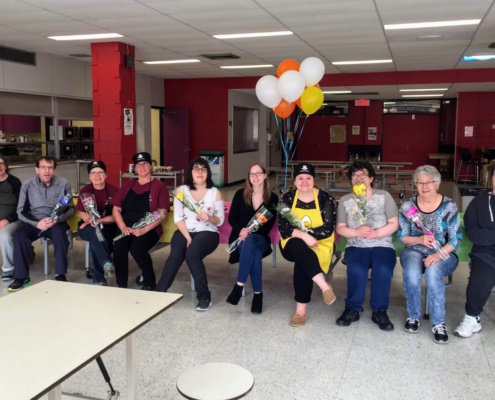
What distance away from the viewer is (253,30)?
21.1 feet

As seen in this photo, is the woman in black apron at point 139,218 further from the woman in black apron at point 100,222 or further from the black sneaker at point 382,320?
the black sneaker at point 382,320

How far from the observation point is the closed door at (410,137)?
55.9ft

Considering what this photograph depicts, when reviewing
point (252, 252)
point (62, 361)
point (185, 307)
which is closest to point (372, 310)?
point (252, 252)

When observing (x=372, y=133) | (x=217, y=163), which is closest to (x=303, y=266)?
(x=217, y=163)

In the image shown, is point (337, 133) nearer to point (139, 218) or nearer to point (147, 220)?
point (139, 218)

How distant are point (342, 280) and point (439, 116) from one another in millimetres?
13766

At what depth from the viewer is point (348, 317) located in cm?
372

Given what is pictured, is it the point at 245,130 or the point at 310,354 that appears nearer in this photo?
the point at 310,354

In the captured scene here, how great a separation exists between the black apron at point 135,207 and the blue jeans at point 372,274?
190 cm

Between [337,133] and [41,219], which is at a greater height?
[337,133]

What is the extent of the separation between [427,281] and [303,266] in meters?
0.89

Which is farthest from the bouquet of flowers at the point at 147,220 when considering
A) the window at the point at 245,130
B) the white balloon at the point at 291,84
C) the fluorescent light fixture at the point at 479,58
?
the window at the point at 245,130

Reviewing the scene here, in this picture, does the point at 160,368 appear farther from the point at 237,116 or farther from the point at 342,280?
the point at 237,116

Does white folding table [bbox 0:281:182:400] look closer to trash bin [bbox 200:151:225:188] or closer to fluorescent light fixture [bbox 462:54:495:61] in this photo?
fluorescent light fixture [bbox 462:54:495:61]
